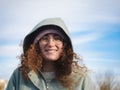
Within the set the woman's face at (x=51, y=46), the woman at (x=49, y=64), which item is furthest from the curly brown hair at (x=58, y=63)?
the woman's face at (x=51, y=46)

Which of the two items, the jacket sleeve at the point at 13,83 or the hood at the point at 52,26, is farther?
the jacket sleeve at the point at 13,83

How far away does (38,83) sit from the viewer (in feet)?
14.8

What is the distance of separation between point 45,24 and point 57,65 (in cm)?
A: 53

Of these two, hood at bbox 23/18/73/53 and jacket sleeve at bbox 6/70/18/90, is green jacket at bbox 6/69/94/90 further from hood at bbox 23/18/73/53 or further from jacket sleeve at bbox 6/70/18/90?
hood at bbox 23/18/73/53

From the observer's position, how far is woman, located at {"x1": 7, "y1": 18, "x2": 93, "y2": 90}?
4453 millimetres

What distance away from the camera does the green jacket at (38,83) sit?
4.52 m

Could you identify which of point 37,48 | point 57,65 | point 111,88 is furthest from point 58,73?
point 111,88

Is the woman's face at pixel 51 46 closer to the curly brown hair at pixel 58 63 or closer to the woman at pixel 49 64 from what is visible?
the woman at pixel 49 64

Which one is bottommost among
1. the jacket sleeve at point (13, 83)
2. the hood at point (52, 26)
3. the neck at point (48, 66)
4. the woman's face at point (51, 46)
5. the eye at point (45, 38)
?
the jacket sleeve at point (13, 83)

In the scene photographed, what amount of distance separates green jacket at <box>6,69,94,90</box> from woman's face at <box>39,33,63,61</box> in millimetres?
280

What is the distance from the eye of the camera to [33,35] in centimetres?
463

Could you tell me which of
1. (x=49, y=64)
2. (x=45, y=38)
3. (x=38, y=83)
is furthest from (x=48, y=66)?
(x=45, y=38)

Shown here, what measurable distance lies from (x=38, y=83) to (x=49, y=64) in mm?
259

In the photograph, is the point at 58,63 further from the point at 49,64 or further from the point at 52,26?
the point at 52,26
